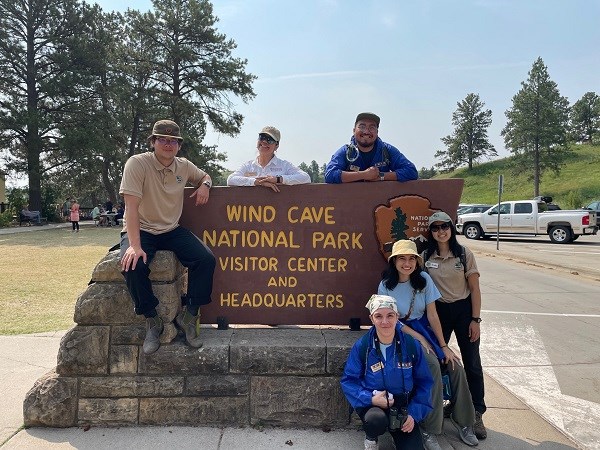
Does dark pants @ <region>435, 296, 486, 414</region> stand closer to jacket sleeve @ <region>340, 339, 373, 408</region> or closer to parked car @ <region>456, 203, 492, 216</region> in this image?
jacket sleeve @ <region>340, 339, 373, 408</region>

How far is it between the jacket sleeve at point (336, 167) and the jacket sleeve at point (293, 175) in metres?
0.18

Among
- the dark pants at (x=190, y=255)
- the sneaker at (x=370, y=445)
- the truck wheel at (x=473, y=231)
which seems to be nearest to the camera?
the sneaker at (x=370, y=445)

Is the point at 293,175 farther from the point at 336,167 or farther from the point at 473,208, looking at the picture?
the point at 473,208

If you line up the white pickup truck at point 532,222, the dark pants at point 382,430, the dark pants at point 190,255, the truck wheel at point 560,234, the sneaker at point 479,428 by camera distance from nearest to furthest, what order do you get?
the dark pants at point 382,430 → the sneaker at point 479,428 → the dark pants at point 190,255 → the white pickup truck at point 532,222 → the truck wheel at point 560,234

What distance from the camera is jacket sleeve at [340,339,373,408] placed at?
2.74 metres

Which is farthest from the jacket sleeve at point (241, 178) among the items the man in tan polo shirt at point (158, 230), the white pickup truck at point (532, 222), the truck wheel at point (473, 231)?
the truck wheel at point (473, 231)

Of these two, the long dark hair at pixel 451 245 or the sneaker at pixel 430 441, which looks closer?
the sneaker at pixel 430 441

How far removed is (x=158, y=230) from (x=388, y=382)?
188 cm

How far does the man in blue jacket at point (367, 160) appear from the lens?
11.7 feet

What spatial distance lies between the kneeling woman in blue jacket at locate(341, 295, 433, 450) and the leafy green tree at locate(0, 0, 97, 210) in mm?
28968

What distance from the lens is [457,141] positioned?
7656 cm

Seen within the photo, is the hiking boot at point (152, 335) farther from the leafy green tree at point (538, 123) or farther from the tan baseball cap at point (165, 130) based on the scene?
the leafy green tree at point (538, 123)

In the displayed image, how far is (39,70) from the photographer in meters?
28.3

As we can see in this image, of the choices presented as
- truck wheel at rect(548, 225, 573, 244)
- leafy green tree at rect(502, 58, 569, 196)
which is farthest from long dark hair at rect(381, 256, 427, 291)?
leafy green tree at rect(502, 58, 569, 196)
